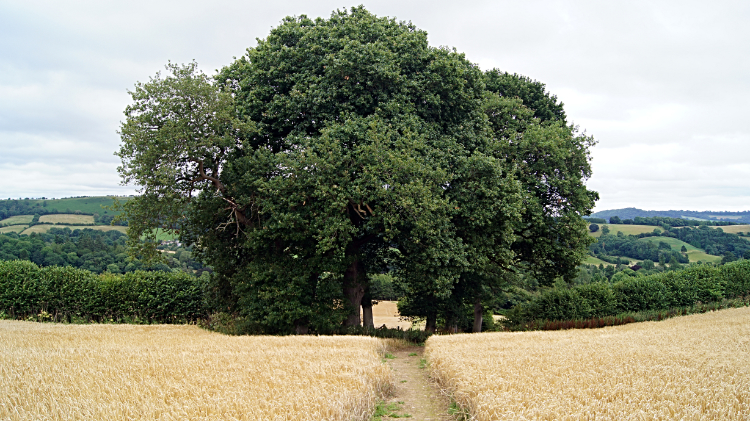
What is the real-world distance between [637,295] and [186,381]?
113ft

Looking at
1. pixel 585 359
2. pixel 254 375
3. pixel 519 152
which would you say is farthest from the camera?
pixel 519 152

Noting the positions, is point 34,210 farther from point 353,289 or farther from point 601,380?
point 601,380

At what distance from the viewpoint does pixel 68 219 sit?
109875 millimetres

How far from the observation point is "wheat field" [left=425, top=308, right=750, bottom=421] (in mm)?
6949

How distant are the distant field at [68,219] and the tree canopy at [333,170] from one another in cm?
10152

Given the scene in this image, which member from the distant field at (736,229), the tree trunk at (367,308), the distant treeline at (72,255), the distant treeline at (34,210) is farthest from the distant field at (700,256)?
the distant treeline at (34,210)

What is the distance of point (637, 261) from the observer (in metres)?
92.9

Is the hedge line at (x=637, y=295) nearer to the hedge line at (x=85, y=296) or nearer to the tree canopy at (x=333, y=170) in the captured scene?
the tree canopy at (x=333, y=170)

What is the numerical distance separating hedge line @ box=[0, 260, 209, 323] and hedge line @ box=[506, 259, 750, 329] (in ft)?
77.0

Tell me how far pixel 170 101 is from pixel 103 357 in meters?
11.7

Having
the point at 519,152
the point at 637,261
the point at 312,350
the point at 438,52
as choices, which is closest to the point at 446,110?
the point at 438,52

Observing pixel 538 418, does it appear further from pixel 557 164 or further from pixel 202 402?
pixel 557 164

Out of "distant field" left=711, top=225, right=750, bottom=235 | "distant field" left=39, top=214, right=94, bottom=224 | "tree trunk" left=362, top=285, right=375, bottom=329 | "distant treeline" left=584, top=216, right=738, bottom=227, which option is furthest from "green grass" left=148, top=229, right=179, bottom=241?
"distant field" left=711, top=225, right=750, bottom=235

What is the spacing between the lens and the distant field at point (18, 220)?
347ft
